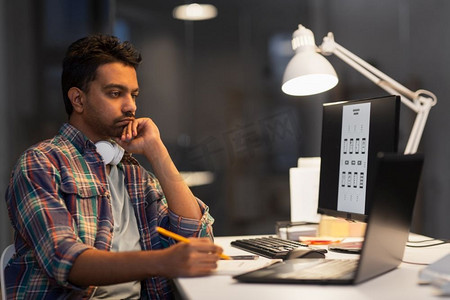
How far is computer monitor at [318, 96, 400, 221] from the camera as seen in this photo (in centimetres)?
152

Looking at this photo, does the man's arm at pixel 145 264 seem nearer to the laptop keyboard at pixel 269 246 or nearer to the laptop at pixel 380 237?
the laptop at pixel 380 237

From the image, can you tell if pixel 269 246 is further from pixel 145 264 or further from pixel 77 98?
pixel 77 98

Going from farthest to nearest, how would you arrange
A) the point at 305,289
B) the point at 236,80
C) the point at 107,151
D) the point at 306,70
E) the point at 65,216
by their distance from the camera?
the point at 236,80, the point at 306,70, the point at 107,151, the point at 65,216, the point at 305,289

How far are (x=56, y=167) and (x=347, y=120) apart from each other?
2.72ft

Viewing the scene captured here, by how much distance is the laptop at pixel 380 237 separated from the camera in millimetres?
1085

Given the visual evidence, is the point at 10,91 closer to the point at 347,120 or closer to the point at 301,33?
the point at 301,33

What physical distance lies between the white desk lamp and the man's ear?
0.71 m

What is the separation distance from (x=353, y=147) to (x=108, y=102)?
0.74m

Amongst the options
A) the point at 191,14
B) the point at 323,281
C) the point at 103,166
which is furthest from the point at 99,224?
the point at 191,14

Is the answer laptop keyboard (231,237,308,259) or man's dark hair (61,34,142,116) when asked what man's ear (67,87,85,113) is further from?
laptop keyboard (231,237,308,259)

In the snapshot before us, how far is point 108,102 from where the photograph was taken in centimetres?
173

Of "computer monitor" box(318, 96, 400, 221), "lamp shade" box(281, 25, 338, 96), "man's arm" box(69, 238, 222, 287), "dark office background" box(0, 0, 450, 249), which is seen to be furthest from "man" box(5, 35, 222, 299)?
"dark office background" box(0, 0, 450, 249)

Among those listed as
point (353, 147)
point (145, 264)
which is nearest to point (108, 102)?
point (145, 264)

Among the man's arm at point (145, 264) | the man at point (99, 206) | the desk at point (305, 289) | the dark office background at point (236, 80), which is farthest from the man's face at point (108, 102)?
the dark office background at point (236, 80)
